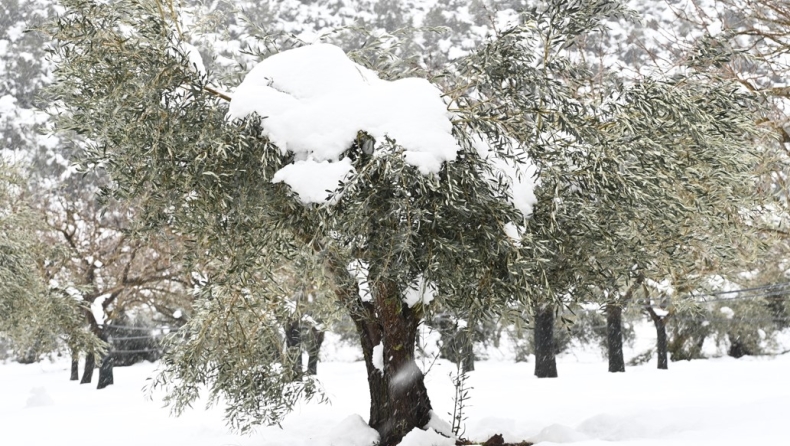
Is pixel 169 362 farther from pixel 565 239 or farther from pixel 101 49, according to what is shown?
pixel 565 239

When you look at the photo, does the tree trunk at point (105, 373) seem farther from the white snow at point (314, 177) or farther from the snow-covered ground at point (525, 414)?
the white snow at point (314, 177)

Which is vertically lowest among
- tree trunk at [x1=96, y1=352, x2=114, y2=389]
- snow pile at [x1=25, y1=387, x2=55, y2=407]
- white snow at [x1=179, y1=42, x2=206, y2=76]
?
snow pile at [x1=25, y1=387, x2=55, y2=407]

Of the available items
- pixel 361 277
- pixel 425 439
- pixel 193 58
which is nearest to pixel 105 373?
pixel 425 439

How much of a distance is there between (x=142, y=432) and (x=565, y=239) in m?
8.85

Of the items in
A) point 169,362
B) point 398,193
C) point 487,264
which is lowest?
point 169,362

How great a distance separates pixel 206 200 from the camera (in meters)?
6.10

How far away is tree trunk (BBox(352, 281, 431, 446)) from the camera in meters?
7.74

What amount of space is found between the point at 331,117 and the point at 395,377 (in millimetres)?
3526

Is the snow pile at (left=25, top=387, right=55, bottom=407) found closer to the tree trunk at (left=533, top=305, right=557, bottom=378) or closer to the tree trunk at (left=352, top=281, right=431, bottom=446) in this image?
the tree trunk at (left=352, top=281, right=431, bottom=446)

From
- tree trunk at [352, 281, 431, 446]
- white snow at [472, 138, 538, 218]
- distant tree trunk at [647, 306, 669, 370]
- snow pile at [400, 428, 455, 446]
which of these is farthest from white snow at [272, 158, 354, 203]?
distant tree trunk at [647, 306, 669, 370]

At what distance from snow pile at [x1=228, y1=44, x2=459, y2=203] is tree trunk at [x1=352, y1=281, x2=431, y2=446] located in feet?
8.03

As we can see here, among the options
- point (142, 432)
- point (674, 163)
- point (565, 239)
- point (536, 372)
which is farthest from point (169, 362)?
point (536, 372)

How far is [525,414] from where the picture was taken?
35.4 ft

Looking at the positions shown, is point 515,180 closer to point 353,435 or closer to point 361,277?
point 361,277
